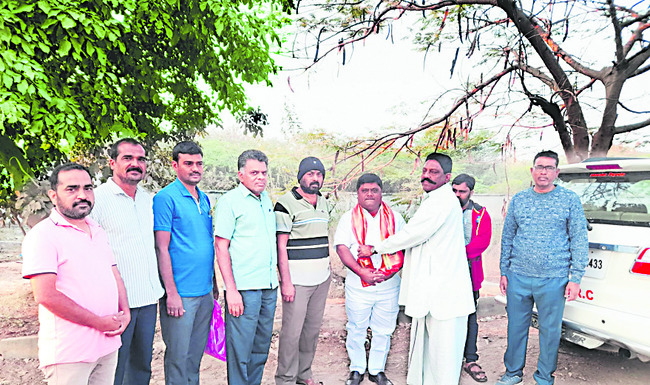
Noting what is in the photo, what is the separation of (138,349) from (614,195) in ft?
12.9

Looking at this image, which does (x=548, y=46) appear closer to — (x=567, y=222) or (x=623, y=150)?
(x=567, y=222)

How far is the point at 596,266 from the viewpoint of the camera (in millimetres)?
3322

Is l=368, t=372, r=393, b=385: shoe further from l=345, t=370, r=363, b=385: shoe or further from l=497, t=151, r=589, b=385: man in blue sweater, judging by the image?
l=497, t=151, r=589, b=385: man in blue sweater

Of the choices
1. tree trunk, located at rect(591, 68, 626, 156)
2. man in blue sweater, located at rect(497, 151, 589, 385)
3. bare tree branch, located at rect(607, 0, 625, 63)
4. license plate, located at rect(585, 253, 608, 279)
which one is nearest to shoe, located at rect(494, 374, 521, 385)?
man in blue sweater, located at rect(497, 151, 589, 385)

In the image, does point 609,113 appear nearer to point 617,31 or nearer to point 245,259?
point 617,31

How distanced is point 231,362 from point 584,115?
5.44m

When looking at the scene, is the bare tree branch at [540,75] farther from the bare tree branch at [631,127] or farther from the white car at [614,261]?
the white car at [614,261]

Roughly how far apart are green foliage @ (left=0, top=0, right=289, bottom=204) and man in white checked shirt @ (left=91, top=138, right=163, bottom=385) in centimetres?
104

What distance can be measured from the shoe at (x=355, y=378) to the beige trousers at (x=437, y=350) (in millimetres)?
473

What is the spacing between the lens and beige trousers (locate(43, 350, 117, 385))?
202 centimetres

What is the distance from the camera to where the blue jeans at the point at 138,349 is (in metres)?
2.62

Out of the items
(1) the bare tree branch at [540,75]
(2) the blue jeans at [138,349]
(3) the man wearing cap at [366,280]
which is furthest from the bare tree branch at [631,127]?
(2) the blue jeans at [138,349]

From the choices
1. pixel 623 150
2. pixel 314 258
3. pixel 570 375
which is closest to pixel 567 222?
pixel 570 375

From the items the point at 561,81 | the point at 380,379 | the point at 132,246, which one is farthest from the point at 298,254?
the point at 561,81
